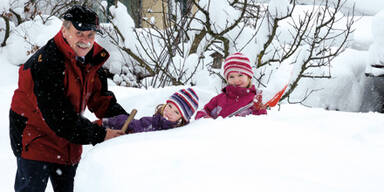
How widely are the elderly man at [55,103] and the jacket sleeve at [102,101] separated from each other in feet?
0.95

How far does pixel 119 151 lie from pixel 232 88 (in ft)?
Answer: 5.35

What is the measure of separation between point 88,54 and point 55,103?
0.42 m

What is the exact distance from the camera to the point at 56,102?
1892 mm

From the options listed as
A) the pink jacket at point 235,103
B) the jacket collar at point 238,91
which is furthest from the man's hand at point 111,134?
the jacket collar at point 238,91

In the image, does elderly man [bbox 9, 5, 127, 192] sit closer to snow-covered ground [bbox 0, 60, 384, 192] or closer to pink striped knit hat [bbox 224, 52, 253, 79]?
snow-covered ground [bbox 0, 60, 384, 192]

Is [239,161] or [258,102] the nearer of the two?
[239,161]

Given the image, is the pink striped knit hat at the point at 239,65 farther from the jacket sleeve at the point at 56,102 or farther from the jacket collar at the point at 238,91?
the jacket sleeve at the point at 56,102

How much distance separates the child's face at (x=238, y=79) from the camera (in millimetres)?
2945

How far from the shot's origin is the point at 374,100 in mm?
7738

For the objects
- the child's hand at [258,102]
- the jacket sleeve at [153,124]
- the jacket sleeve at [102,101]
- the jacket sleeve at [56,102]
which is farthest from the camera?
the child's hand at [258,102]

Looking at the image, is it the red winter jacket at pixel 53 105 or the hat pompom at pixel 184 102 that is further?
the hat pompom at pixel 184 102

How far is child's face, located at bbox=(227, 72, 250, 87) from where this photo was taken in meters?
2.95

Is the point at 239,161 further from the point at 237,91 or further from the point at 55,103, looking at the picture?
the point at 237,91

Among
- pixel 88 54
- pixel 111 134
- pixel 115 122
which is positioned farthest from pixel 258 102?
pixel 88 54
